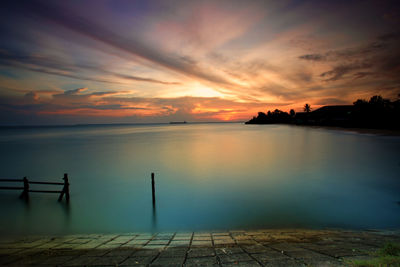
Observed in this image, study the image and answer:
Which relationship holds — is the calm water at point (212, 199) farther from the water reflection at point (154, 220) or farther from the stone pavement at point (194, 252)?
the stone pavement at point (194, 252)

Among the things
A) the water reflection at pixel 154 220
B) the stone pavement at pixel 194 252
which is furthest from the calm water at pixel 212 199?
the stone pavement at pixel 194 252

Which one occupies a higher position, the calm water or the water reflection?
the calm water

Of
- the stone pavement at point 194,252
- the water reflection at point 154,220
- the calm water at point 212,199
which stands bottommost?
the water reflection at point 154,220

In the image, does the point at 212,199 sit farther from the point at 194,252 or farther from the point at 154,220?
the point at 194,252

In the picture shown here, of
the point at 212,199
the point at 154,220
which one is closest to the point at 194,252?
the point at 154,220

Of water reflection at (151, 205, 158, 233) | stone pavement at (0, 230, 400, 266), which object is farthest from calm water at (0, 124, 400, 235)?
stone pavement at (0, 230, 400, 266)

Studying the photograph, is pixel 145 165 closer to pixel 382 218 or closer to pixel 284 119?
pixel 382 218

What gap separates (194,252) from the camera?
494 cm

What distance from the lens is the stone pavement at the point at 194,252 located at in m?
4.38

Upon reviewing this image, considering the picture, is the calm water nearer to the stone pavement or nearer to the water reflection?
the water reflection

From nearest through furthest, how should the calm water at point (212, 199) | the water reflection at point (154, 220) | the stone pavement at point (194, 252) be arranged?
1. the stone pavement at point (194, 252)
2. the water reflection at point (154, 220)
3. the calm water at point (212, 199)

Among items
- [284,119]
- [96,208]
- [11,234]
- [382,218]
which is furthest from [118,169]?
[284,119]

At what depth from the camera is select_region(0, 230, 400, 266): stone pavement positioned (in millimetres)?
4383

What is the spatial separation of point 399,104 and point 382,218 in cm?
7650
